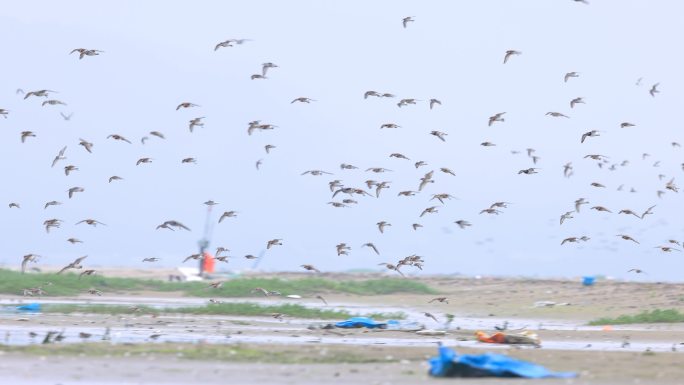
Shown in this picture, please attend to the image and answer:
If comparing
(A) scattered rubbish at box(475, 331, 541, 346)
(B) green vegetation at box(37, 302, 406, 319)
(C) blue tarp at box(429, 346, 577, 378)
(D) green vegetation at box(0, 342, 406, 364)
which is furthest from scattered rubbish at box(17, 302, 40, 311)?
(C) blue tarp at box(429, 346, 577, 378)

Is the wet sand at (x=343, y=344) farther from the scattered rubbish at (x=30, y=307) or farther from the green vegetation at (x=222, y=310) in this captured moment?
the scattered rubbish at (x=30, y=307)

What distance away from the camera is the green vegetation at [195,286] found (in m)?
55.6

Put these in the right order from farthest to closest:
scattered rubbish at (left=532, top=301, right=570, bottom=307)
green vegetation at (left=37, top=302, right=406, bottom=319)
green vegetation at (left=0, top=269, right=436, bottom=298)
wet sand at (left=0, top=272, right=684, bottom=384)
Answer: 1. green vegetation at (left=0, top=269, right=436, bottom=298)
2. scattered rubbish at (left=532, top=301, right=570, bottom=307)
3. green vegetation at (left=37, top=302, right=406, bottom=319)
4. wet sand at (left=0, top=272, right=684, bottom=384)

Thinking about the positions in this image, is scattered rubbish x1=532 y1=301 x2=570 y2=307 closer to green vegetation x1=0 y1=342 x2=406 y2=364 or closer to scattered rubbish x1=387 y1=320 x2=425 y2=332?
scattered rubbish x1=387 y1=320 x2=425 y2=332

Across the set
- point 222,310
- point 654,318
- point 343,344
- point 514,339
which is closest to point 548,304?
point 654,318

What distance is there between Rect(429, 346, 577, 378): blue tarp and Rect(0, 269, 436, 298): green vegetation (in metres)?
34.4

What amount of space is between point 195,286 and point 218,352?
40.6m

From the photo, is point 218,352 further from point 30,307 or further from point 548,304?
point 548,304

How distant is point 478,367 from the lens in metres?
21.1

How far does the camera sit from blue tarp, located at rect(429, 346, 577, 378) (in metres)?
21.0

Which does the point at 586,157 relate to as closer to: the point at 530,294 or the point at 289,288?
the point at 530,294

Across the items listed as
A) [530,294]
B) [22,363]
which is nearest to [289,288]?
[530,294]

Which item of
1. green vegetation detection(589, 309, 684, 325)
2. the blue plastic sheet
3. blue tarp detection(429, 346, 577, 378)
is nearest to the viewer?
blue tarp detection(429, 346, 577, 378)

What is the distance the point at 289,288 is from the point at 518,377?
135 ft
